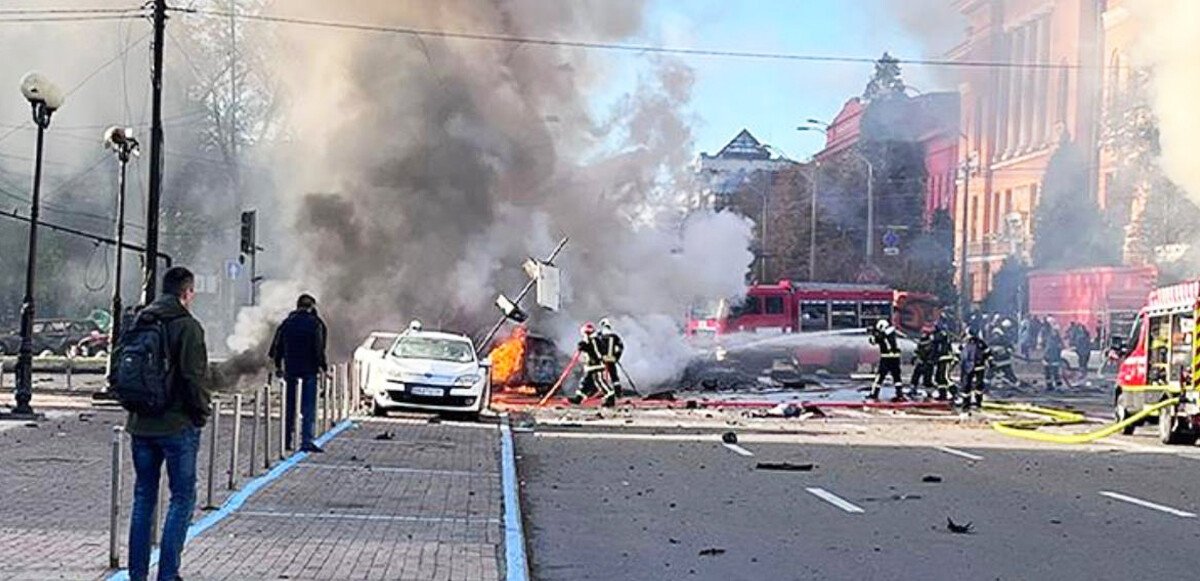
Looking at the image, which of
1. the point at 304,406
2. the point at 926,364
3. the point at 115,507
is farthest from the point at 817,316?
the point at 115,507

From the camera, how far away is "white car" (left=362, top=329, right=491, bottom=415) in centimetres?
2523

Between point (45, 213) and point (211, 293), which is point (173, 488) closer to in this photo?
point (211, 293)

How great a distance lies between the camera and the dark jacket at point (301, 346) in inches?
704

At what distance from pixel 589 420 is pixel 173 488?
1858cm

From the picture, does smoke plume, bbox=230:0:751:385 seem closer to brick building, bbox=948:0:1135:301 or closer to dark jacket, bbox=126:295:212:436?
brick building, bbox=948:0:1135:301

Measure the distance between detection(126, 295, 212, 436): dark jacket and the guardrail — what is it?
532mm

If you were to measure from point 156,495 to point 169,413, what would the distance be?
51 centimetres

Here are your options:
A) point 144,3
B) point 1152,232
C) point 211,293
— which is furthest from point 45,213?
point 1152,232

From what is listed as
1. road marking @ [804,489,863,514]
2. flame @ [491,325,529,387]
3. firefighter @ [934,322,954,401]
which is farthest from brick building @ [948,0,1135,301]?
road marking @ [804,489,863,514]

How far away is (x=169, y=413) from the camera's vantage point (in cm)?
838

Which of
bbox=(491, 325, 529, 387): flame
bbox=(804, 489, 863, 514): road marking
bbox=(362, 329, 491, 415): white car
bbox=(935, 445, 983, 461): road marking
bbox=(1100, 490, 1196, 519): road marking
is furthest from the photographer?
bbox=(491, 325, 529, 387): flame

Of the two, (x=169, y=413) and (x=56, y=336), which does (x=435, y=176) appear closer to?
(x=56, y=336)

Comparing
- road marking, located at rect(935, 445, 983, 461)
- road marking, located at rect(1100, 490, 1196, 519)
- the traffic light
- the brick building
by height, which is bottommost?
road marking, located at rect(935, 445, 983, 461)

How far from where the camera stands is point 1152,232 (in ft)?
176
